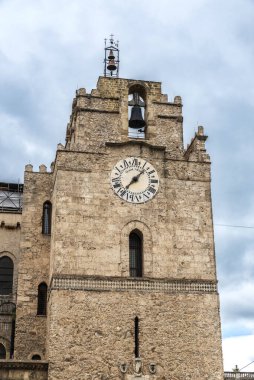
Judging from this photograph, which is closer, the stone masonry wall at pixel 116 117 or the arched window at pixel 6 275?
the stone masonry wall at pixel 116 117

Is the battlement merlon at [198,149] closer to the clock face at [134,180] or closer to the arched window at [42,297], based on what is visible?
the clock face at [134,180]

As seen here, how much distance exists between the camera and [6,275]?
38312 millimetres

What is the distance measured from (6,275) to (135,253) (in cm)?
1108

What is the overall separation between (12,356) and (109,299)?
26.2ft

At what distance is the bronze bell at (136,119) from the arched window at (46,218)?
19.5ft

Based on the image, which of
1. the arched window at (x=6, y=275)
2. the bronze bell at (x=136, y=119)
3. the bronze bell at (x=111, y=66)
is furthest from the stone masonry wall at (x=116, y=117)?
the arched window at (x=6, y=275)

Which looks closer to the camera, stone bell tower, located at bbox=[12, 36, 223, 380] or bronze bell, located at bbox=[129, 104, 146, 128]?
stone bell tower, located at bbox=[12, 36, 223, 380]

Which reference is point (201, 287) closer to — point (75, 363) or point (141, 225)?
point (141, 225)

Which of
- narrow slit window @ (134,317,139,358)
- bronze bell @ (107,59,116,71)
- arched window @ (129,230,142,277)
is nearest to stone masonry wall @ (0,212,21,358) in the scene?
arched window @ (129,230,142,277)

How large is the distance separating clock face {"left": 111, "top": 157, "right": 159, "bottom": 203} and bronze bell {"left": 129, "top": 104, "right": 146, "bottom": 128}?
2.65 meters

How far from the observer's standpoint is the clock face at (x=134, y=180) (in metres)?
30.8

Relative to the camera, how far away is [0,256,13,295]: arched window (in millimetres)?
37522

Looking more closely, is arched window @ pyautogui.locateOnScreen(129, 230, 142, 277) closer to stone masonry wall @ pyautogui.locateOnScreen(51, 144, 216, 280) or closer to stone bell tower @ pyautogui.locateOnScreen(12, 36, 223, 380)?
stone bell tower @ pyautogui.locateOnScreen(12, 36, 223, 380)

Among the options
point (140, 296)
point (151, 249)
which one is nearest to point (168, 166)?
point (151, 249)
